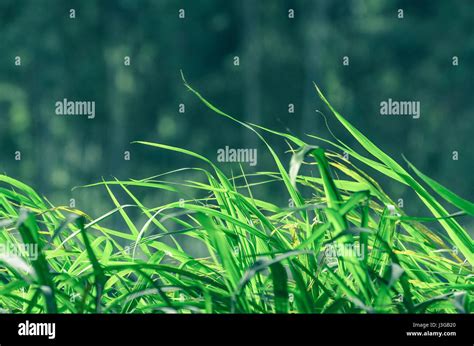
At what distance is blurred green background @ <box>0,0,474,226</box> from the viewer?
14070 mm

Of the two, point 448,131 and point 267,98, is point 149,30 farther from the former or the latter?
point 448,131

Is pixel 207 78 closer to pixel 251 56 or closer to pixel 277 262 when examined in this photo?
pixel 251 56

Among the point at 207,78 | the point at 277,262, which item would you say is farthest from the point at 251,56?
the point at 277,262

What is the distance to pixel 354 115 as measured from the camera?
550 inches

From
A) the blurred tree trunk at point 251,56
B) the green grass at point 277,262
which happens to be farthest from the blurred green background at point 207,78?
the green grass at point 277,262

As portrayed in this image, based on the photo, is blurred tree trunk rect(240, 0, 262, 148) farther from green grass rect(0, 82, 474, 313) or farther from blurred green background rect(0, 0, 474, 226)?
green grass rect(0, 82, 474, 313)

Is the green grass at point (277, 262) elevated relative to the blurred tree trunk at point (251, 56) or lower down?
lower down

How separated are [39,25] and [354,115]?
623 centimetres

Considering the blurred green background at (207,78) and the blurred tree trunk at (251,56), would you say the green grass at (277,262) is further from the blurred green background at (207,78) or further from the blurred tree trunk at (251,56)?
the blurred tree trunk at (251,56)

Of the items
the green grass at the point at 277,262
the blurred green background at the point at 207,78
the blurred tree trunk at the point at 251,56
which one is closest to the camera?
the green grass at the point at 277,262

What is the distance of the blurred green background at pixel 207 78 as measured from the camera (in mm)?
14070

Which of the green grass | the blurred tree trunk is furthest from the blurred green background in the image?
the green grass

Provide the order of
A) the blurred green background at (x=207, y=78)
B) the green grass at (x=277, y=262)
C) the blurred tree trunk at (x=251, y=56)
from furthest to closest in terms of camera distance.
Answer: the blurred tree trunk at (x=251, y=56)
the blurred green background at (x=207, y=78)
the green grass at (x=277, y=262)
